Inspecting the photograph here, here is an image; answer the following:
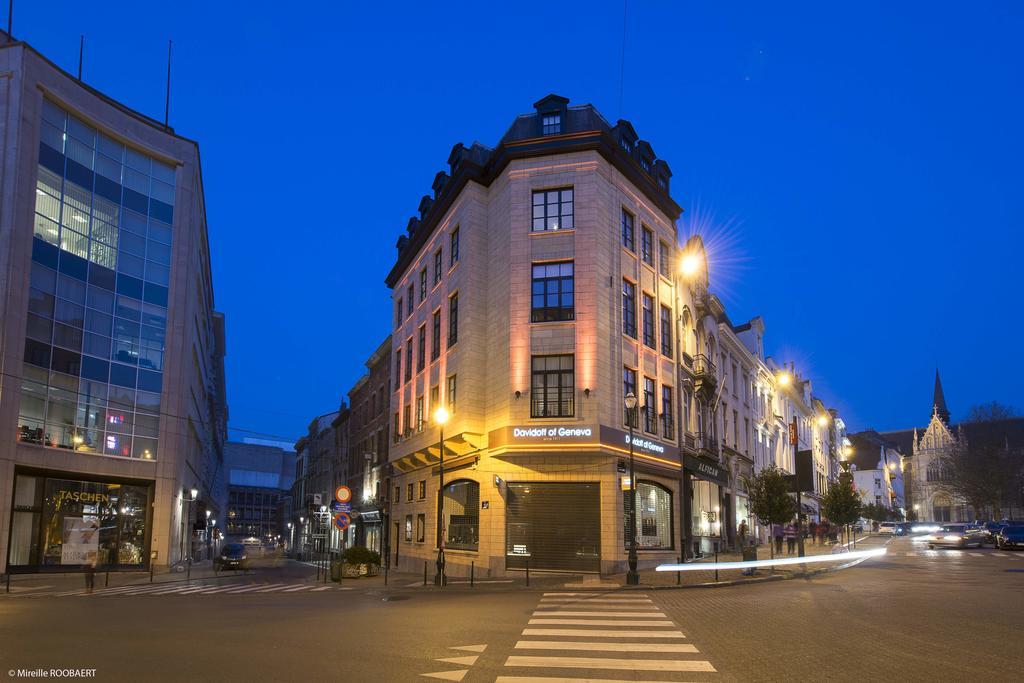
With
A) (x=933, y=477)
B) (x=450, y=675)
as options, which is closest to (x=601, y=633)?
(x=450, y=675)

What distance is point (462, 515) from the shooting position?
34.4m

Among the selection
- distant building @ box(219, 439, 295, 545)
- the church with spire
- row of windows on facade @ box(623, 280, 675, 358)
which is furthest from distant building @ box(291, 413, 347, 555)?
the church with spire

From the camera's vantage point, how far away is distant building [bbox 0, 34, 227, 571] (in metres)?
34.6

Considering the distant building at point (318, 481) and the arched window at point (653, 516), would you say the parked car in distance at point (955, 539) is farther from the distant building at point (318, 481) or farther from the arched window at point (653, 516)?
the distant building at point (318, 481)

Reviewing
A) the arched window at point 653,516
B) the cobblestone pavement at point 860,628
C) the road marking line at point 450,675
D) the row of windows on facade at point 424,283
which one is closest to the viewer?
the road marking line at point 450,675

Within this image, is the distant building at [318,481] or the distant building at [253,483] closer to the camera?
the distant building at [318,481]

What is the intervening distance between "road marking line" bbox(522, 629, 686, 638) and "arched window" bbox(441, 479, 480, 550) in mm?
18550

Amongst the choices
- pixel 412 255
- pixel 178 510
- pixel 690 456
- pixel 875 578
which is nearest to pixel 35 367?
pixel 178 510

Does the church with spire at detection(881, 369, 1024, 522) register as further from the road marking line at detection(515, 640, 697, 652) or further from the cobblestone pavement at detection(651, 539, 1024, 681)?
the road marking line at detection(515, 640, 697, 652)

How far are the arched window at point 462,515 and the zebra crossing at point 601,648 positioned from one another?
15507 mm

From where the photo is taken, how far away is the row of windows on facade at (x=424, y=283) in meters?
38.0

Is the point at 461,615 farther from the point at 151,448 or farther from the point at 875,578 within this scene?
the point at 151,448

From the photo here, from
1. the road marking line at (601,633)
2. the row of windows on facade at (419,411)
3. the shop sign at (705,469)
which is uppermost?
the row of windows on facade at (419,411)

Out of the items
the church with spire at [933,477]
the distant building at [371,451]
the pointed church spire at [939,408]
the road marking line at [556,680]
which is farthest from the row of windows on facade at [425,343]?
the pointed church spire at [939,408]
